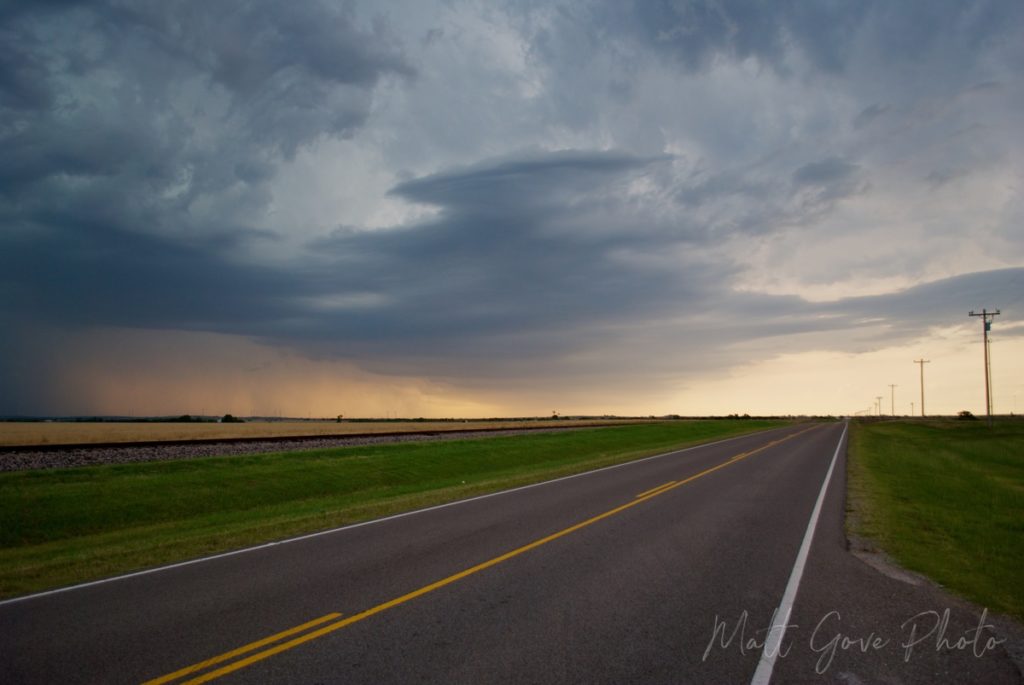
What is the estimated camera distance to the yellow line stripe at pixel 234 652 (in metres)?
5.81

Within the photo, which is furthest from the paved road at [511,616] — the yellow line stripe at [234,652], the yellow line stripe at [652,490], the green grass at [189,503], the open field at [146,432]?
the open field at [146,432]

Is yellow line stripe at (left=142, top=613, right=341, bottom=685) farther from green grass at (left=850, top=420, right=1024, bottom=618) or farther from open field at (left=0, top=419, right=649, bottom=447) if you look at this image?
open field at (left=0, top=419, right=649, bottom=447)

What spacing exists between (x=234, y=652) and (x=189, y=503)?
1522 centimetres

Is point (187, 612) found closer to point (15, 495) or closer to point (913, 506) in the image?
point (15, 495)

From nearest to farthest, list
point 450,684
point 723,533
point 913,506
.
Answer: point 450,684 < point 723,533 < point 913,506

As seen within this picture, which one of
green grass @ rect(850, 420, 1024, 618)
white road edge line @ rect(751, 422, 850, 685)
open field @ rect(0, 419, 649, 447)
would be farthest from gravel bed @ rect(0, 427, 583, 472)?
green grass @ rect(850, 420, 1024, 618)

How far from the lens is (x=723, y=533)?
12508 millimetres

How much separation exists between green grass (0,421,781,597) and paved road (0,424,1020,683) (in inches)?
70.4

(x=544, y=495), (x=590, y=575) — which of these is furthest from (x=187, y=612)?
(x=544, y=495)

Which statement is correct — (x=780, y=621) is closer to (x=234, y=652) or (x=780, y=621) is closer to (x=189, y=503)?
(x=234, y=652)

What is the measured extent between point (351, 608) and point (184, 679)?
2198 millimetres

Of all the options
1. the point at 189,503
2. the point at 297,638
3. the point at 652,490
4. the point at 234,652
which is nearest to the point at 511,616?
the point at 297,638

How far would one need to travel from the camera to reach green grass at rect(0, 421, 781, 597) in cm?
1181

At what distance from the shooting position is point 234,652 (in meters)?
6.38
